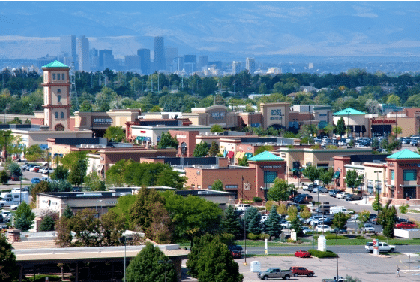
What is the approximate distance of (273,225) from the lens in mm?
63062

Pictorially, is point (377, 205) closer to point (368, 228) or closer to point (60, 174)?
point (368, 228)

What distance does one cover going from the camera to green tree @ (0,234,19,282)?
135 feet

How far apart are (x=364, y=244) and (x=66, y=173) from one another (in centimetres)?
3003

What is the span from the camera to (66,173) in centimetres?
8456

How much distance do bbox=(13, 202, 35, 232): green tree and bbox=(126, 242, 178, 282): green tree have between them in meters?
17.7

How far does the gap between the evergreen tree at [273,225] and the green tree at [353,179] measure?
21.4 m

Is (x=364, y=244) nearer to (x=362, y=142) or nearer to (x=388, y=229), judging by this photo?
(x=388, y=229)

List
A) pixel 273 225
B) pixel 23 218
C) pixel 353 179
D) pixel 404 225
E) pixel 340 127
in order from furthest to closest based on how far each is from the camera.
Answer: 1. pixel 340 127
2. pixel 353 179
3. pixel 404 225
4. pixel 273 225
5. pixel 23 218

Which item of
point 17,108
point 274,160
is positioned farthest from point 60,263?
point 17,108

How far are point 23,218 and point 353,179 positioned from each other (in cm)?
3143

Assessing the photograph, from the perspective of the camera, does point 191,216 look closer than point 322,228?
Yes

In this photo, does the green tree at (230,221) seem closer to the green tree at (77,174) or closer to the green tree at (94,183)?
the green tree at (94,183)

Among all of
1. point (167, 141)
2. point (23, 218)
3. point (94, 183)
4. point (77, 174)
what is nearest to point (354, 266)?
point (23, 218)

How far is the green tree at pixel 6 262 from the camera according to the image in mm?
41125
